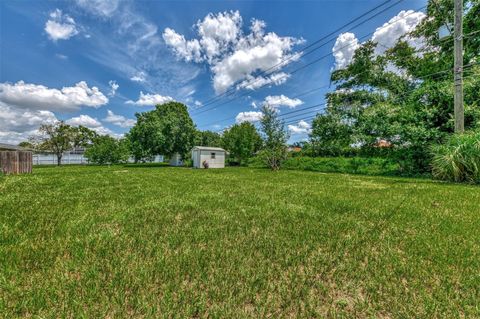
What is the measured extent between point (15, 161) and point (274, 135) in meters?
18.6

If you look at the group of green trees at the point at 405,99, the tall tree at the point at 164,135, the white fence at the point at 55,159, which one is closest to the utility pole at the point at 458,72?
the group of green trees at the point at 405,99

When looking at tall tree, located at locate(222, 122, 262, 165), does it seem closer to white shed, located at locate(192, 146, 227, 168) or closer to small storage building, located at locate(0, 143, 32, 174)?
white shed, located at locate(192, 146, 227, 168)

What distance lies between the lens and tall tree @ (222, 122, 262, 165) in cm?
2836

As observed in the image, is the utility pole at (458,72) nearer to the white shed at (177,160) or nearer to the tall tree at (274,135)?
the tall tree at (274,135)

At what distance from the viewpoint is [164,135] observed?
80.6 ft

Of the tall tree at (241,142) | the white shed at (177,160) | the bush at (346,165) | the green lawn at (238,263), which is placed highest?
the tall tree at (241,142)

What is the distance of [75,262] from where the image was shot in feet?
6.93

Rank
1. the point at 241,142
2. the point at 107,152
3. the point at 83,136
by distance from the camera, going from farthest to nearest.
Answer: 1. the point at 83,136
2. the point at 107,152
3. the point at 241,142

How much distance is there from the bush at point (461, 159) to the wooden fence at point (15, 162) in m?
22.3

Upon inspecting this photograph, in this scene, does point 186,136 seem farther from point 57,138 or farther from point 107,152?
point 57,138

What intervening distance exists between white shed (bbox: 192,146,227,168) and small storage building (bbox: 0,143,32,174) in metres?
13.3

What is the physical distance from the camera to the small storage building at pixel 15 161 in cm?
1175

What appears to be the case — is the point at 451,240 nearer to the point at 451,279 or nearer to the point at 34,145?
the point at 451,279

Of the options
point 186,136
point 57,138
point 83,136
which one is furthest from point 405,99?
point 83,136
